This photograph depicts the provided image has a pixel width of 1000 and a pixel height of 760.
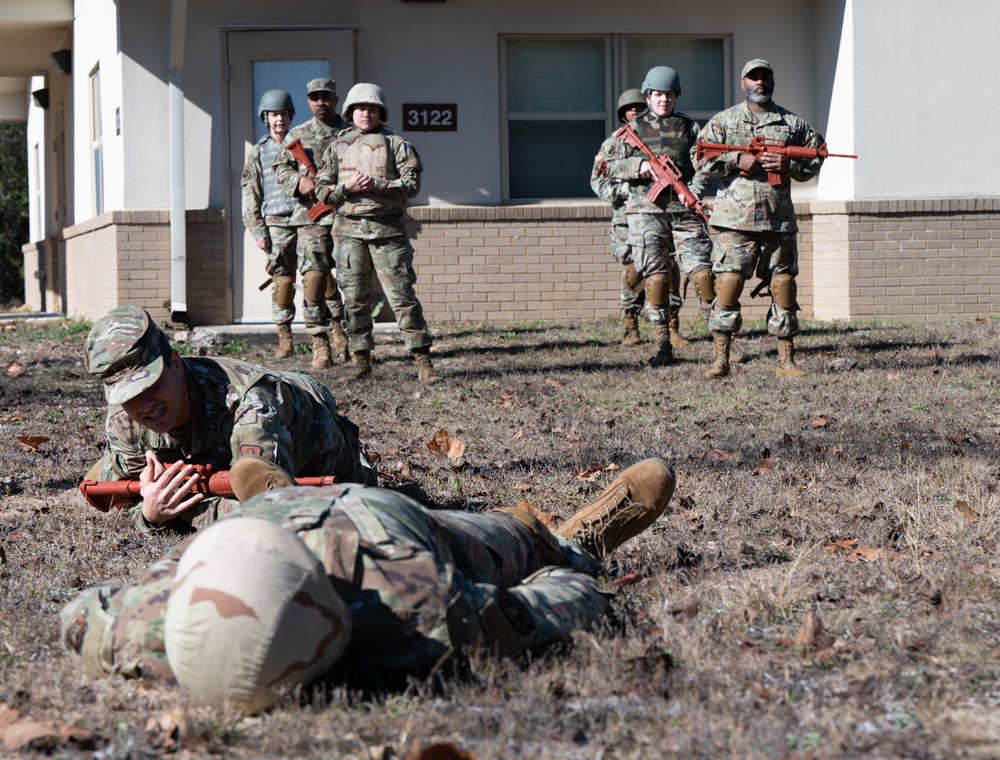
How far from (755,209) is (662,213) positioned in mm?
1236

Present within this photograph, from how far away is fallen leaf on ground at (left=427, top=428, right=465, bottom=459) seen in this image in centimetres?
668

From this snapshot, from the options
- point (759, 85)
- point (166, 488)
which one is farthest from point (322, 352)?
point (166, 488)

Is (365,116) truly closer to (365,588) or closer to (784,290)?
(784,290)

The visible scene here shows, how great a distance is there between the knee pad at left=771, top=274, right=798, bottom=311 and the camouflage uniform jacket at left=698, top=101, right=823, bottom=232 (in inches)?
14.6

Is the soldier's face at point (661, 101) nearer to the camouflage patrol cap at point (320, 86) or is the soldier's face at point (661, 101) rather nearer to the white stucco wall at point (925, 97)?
the camouflage patrol cap at point (320, 86)

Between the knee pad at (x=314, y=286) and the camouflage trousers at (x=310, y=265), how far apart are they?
26 mm

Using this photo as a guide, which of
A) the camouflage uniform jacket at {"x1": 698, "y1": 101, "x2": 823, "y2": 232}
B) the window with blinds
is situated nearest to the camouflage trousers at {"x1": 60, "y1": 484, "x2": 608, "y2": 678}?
the camouflage uniform jacket at {"x1": 698, "y1": 101, "x2": 823, "y2": 232}

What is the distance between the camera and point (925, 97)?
1327 centimetres

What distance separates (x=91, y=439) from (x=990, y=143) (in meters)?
10.0

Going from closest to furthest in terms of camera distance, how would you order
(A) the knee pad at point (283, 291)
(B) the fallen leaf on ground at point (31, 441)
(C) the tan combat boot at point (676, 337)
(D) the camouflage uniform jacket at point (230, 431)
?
(D) the camouflage uniform jacket at point (230, 431), (B) the fallen leaf on ground at point (31, 441), (A) the knee pad at point (283, 291), (C) the tan combat boot at point (676, 337)

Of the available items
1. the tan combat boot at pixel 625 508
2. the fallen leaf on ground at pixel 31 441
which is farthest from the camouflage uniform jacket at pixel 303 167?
the tan combat boot at pixel 625 508

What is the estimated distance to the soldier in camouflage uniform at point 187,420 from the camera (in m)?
4.15

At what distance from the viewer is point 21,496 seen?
591 cm

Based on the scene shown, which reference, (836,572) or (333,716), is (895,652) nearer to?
(836,572)
